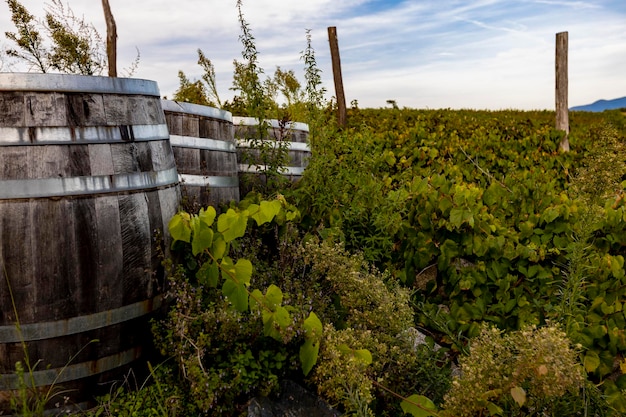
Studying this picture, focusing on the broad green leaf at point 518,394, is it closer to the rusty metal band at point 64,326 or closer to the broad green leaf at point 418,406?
the broad green leaf at point 418,406

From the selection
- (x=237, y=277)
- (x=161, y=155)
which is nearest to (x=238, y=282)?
(x=237, y=277)

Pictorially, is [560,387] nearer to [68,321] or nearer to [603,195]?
[68,321]

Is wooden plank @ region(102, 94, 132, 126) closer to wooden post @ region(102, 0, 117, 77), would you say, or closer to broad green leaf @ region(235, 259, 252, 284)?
broad green leaf @ region(235, 259, 252, 284)

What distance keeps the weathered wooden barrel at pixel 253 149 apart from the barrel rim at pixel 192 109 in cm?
43

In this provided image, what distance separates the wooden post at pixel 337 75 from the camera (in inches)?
392

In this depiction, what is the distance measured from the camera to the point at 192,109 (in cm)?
348

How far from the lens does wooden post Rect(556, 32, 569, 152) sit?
29.9ft

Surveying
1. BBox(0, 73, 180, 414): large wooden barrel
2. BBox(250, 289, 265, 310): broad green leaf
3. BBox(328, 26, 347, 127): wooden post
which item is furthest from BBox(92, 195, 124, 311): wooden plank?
BBox(328, 26, 347, 127): wooden post

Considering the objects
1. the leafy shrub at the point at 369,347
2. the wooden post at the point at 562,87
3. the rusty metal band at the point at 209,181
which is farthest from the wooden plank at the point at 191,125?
the wooden post at the point at 562,87

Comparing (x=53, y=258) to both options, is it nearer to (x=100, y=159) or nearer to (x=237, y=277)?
(x=100, y=159)

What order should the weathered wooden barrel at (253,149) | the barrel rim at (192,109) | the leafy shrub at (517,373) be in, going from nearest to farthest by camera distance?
the leafy shrub at (517,373) → the barrel rim at (192,109) → the weathered wooden barrel at (253,149)

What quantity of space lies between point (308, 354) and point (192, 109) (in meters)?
1.65

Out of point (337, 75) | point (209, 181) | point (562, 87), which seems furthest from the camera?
point (337, 75)

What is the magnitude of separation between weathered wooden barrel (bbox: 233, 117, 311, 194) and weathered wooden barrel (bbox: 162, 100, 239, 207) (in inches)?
14.1
